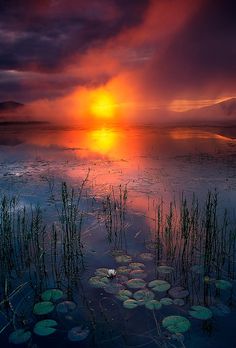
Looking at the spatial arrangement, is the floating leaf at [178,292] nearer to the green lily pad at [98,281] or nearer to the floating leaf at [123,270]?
the floating leaf at [123,270]

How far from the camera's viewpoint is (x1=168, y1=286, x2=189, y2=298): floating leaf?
5.34 m

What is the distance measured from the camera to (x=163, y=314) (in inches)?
195

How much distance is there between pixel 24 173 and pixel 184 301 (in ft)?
36.8

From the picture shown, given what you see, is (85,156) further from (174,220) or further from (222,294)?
(222,294)

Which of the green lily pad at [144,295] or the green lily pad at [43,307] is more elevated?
the green lily pad at [144,295]

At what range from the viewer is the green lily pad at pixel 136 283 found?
555 centimetres

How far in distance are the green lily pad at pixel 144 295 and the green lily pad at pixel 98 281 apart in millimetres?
652

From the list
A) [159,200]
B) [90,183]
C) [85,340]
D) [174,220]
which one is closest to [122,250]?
[174,220]

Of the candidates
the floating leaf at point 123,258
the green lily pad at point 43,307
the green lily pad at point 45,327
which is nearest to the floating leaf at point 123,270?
the floating leaf at point 123,258

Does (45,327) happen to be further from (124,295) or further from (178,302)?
(178,302)

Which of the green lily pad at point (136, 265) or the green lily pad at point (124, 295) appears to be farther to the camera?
the green lily pad at point (136, 265)

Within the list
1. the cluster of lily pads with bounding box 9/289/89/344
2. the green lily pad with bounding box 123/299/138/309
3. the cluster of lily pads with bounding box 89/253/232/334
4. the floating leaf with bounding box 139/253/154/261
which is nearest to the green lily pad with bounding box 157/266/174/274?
the cluster of lily pads with bounding box 89/253/232/334

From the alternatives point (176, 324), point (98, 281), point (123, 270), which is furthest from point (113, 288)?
point (176, 324)

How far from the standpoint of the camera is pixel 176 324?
15.1ft
